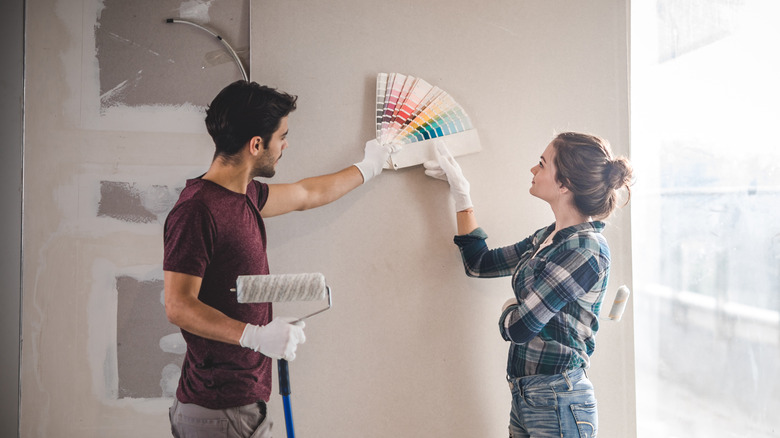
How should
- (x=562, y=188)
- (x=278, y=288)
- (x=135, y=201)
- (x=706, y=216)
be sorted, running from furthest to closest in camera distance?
(x=706, y=216) → (x=135, y=201) → (x=562, y=188) → (x=278, y=288)

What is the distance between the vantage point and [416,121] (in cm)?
190

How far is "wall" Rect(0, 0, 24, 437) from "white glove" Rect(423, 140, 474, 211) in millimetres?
1420

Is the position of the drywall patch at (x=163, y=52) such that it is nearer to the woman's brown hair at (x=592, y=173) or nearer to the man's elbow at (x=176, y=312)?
the man's elbow at (x=176, y=312)

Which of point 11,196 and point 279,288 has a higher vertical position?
point 11,196

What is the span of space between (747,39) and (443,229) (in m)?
1.36

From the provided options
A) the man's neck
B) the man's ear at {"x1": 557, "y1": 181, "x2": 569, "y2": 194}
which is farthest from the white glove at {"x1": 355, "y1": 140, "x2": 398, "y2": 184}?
the man's ear at {"x1": 557, "y1": 181, "x2": 569, "y2": 194}

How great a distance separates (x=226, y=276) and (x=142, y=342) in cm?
61

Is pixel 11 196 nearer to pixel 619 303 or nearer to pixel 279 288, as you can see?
pixel 279 288

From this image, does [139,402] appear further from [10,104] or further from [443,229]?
[443,229]

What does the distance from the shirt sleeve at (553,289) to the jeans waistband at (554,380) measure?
0.14m

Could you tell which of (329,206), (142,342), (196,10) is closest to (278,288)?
(329,206)

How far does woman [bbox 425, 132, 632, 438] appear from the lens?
1525 mm

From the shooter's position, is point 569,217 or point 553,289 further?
point 569,217

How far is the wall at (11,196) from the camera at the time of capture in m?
1.71
